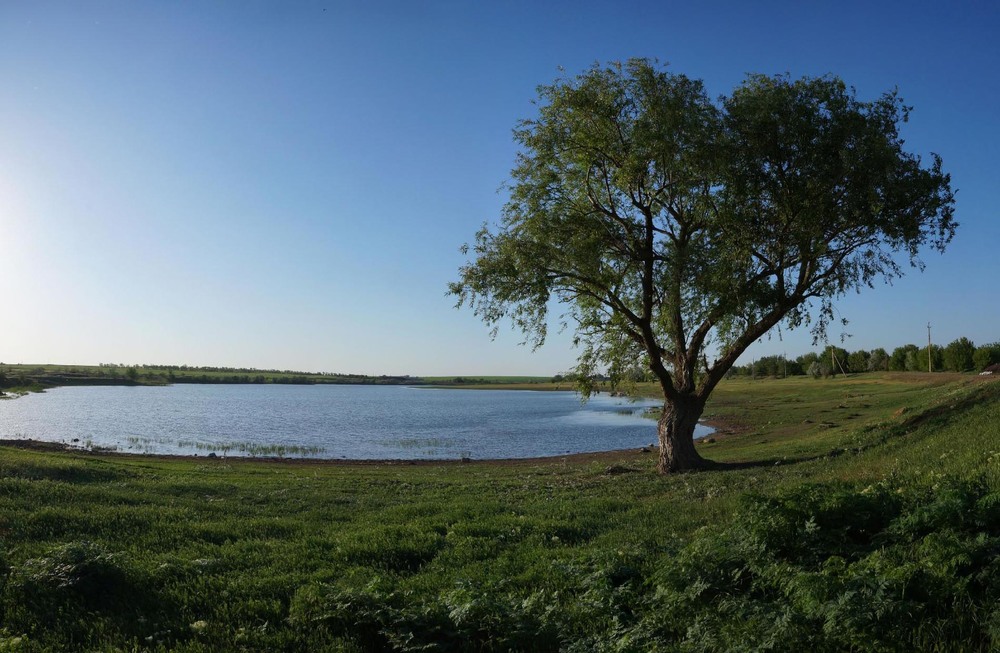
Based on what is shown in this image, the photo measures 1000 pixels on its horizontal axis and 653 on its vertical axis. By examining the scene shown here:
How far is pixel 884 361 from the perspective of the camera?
119 metres

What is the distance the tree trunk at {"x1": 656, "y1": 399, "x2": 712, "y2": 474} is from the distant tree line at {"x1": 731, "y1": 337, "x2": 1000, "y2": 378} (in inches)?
2121

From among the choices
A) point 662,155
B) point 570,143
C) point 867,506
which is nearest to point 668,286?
point 662,155

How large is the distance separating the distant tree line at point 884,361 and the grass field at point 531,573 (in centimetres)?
6844

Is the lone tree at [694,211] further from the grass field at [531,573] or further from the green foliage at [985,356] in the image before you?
the green foliage at [985,356]

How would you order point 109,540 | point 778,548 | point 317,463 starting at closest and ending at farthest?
point 778,548 → point 109,540 → point 317,463

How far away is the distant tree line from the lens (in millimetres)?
85438

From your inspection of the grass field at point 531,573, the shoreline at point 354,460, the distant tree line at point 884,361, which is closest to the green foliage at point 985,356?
the distant tree line at point 884,361

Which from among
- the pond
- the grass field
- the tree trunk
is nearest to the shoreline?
the pond

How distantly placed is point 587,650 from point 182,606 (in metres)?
4.81

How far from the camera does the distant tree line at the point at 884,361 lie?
85438 millimetres

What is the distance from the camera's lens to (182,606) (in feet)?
24.5

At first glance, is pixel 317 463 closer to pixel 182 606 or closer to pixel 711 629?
pixel 182 606

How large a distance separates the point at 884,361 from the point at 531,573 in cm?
13141

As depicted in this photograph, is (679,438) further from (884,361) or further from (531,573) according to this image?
(884,361)
